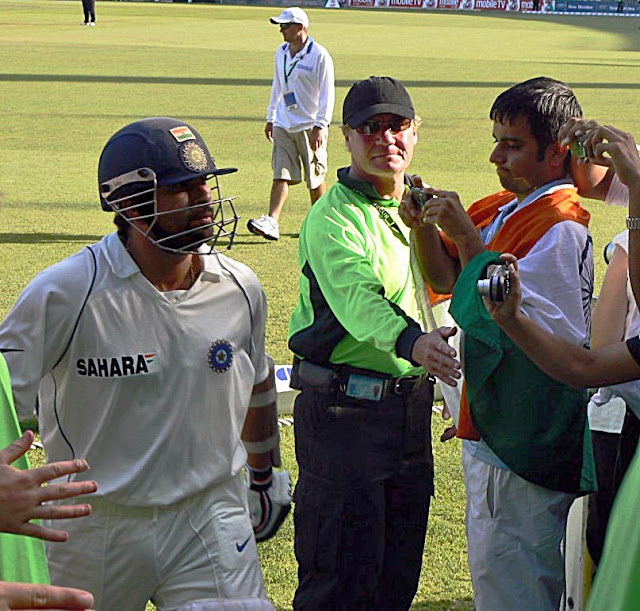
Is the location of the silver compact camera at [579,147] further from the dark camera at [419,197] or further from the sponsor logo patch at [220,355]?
the sponsor logo patch at [220,355]

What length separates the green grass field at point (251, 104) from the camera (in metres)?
9.75

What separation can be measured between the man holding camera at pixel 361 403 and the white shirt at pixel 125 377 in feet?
2.36

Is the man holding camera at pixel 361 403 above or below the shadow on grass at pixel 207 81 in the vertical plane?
above

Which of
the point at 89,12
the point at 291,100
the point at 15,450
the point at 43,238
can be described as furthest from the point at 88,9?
the point at 15,450

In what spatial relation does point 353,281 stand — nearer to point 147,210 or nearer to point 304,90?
point 147,210

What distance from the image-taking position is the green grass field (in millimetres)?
9752

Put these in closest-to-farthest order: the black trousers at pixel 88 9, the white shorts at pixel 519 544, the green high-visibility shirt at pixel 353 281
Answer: the white shorts at pixel 519 544 → the green high-visibility shirt at pixel 353 281 → the black trousers at pixel 88 9

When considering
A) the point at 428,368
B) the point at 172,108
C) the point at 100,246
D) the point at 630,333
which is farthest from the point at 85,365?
the point at 172,108

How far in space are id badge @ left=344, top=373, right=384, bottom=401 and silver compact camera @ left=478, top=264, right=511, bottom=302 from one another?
3.49 feet

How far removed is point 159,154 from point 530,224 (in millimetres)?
1205

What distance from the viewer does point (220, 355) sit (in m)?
3.79

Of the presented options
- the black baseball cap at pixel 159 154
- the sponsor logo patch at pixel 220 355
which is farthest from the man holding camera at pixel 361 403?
the black baseball cap at pixel 159 154

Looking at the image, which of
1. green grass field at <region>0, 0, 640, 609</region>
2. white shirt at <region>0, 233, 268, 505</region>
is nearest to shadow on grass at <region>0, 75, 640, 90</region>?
green grass field at <region>0, 0, 640, 609</region>

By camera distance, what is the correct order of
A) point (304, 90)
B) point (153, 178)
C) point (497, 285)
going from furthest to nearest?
point (304, 90), point (153, 178), point (497, 285)
